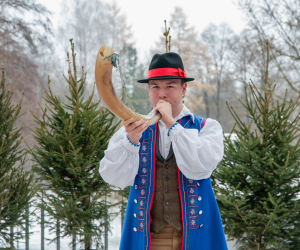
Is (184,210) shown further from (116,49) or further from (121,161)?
(116,49)

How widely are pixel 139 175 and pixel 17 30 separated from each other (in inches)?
292

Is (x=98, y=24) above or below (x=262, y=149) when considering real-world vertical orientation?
above

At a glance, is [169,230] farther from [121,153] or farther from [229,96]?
[229,96]

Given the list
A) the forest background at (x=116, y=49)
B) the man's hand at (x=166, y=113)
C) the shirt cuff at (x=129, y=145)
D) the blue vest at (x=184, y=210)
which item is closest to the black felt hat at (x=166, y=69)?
the man's hand at (x=166, y=113)

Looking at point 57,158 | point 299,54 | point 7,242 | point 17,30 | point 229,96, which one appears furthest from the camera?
point 229,96

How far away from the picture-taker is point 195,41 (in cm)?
1302

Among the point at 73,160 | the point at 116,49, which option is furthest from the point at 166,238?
the point at 116,49

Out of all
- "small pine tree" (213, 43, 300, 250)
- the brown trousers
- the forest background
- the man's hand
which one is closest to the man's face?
the man's hand

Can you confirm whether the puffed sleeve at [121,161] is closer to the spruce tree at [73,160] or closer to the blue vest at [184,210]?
the blue vest at [184,210]

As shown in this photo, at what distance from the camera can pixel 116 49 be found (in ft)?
39.1

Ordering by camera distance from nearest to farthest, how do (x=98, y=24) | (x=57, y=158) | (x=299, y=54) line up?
(x=57, y=158) < (x=299, y=54) < (x=98, y=24)

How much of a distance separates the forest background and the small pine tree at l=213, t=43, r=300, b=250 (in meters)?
4.96

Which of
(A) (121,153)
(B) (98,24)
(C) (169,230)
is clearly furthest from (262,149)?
(B) (98,24)

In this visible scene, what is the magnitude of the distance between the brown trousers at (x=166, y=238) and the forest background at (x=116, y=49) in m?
6.60
